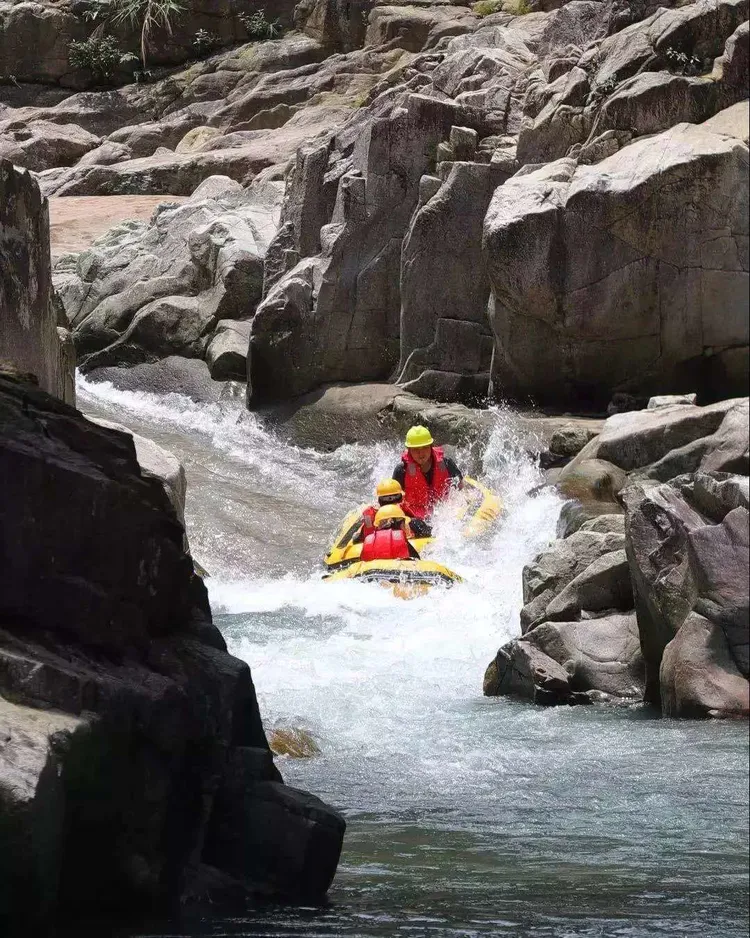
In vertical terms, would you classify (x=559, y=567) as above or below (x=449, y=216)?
below

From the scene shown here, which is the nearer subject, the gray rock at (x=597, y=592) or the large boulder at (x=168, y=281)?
the gray rock at (x=597, y=592)

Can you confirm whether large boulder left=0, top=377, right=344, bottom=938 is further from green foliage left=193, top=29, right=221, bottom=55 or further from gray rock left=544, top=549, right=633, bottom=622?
green foliage left=193, top=29, right=221, bottom=55

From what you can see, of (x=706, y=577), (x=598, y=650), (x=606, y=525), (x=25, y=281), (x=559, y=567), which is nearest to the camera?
(x=706, y=577)

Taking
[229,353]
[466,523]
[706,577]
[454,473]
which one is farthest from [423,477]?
[706,577]

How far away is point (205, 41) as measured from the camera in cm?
2047

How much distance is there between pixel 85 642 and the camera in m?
2.48

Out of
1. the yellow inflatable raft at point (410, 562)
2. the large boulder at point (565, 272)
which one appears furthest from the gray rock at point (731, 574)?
the large boulder at point (565, 272)

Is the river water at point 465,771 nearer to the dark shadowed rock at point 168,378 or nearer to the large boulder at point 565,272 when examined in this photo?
the large boulder at point 565,272

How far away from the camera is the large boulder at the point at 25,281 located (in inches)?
156

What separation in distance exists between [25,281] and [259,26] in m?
19.8

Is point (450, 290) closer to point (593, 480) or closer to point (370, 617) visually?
point (593, 480)

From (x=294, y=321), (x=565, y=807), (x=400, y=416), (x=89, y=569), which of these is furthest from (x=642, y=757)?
(x=294, y=321)

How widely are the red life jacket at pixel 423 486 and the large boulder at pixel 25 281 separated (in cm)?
543

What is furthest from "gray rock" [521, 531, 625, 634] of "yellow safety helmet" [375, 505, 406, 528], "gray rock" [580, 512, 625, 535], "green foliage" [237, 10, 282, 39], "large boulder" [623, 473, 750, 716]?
"green foliage" [237, 10, 282, 39]
